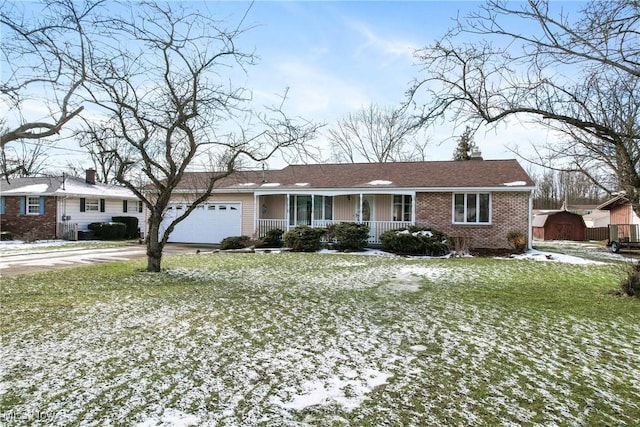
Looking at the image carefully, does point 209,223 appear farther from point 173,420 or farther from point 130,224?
point 173,420

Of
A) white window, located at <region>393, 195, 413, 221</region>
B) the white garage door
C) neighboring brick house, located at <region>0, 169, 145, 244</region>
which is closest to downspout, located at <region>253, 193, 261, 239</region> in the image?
the white garage door

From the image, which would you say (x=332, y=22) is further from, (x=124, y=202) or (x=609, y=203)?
(x=609, y=203)

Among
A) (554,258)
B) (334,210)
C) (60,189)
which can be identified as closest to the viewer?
(554,258)

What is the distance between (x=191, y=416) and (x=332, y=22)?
8535 mm

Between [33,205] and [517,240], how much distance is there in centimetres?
2617

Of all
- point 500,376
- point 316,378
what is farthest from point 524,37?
point 316,378

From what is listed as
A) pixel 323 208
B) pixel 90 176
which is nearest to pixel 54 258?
pixel 323 208

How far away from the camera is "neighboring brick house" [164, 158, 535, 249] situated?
17031 mm

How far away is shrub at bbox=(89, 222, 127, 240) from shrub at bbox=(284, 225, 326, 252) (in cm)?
1341

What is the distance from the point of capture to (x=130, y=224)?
26.5 m

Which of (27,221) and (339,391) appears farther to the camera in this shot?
(27,221)

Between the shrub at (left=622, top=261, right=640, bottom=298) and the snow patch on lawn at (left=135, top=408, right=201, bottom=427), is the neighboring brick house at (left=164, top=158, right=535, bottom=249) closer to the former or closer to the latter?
the shrub at (left=622, top=261, right=640, bottom=298)

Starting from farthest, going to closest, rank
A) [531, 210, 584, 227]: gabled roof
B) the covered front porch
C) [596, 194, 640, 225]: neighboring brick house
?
1. [531, 210, 584, 227]: gabled roof
2. [596, 194, 640, 225]: neighboring brick house
3. the covered front porch

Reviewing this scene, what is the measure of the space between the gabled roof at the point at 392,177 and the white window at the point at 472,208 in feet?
1.95
